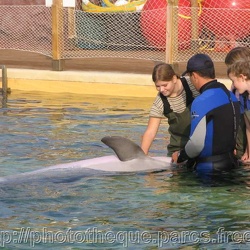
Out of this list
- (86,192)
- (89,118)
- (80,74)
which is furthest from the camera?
(80,74)

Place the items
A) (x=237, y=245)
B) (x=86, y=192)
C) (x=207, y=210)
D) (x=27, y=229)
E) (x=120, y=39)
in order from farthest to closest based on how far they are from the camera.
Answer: (x=120, y=39)
(x=86, y=192)
(x=207, y=210)
(x=27, y=229)
(x=237, y=245)

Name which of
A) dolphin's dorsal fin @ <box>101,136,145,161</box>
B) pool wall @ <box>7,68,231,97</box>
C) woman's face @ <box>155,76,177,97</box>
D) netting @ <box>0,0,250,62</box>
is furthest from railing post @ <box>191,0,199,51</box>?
dolphin's dorsal fin @ <box>101,136,145,161</box>

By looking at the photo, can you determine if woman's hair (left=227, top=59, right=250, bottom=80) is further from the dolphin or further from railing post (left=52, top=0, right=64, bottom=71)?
railing post (left=52, top=0, right=64, bottom=71)

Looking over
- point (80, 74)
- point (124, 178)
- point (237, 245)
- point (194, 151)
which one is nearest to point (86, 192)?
point (124, 178)

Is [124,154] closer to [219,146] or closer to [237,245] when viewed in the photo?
[219,146]

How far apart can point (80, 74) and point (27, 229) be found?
8854mm

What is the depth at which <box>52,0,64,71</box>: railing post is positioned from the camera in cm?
1656

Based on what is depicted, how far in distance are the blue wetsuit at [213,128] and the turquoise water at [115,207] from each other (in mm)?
227

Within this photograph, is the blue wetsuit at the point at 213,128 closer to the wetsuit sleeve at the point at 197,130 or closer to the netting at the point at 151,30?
the wetsuit sleeve at the point at 197,130

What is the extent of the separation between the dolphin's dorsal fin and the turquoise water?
0.24 metres

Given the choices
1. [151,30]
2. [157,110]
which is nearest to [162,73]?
[157,110]

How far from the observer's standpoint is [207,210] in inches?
314

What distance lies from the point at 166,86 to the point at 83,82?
23.4ft

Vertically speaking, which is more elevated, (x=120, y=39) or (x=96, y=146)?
(x=120, y=39)
